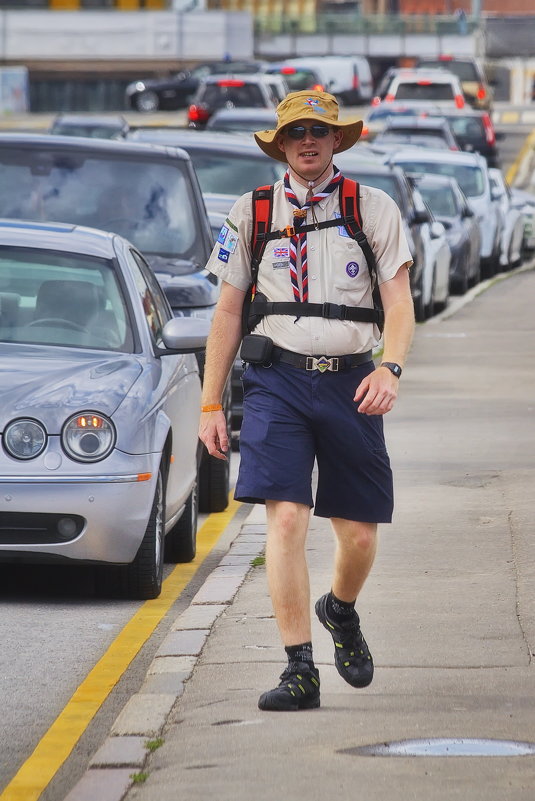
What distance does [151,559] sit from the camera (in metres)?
8.72

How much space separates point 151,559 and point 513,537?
195 cm

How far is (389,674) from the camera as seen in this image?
692 centimetres

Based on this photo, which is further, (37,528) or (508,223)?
(508,223)

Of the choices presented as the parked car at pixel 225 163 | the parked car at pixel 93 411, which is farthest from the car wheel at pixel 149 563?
the parked car at pixel 225 163

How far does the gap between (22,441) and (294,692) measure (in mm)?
2389

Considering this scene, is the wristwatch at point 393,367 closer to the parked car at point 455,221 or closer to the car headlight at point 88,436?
the car headlight at point 88,436

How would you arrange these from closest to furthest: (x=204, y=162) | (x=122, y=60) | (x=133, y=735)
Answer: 1. (x=133, y=735)
2. (x=204, y=162)
3. (x=122, y=60)

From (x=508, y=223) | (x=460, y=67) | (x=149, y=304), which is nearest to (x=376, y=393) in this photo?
(x=149, y=304)

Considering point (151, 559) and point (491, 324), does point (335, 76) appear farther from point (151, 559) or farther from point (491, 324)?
point (151, 559)

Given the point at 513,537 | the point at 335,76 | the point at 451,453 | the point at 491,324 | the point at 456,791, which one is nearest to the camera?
the point at 456,791

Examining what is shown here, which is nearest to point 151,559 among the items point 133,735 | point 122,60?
point 133,735

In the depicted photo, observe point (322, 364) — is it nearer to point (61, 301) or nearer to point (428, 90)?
point (61, 301)

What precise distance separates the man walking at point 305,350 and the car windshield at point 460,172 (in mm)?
24529

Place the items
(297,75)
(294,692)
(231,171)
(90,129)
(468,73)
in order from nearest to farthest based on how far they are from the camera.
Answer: (294,692)
(231,171)
(90,129)
(297,75)
(468,73)
